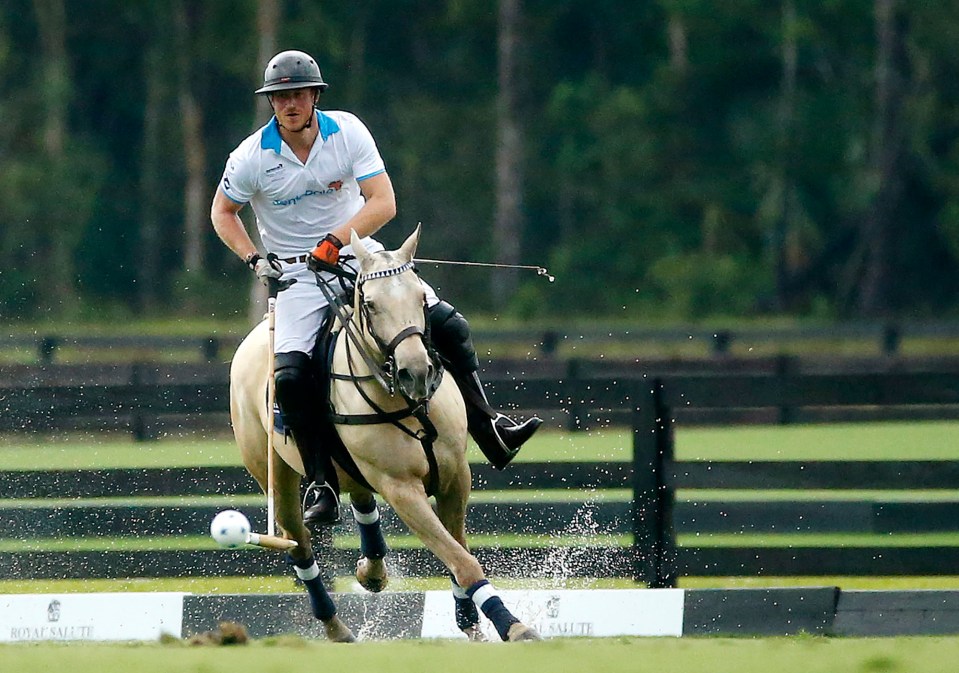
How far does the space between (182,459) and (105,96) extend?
30.5 m

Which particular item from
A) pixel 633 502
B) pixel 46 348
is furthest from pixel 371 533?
pixel 46 348

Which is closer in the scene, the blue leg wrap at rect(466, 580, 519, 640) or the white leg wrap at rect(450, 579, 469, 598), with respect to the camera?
the blue leg wrap at rect(466, 580, 519, 640)

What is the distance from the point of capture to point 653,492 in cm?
909

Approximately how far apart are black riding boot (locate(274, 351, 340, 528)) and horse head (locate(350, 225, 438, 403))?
0.60 meters

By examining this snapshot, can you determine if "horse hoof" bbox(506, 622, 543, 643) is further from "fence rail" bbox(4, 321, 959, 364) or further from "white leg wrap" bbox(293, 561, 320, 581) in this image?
"fence rail" bbox(4, 321, 959, 364)

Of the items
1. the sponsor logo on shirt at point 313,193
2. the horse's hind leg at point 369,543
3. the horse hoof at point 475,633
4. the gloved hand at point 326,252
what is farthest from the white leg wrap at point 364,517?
the sponsor logo on shirt at point 313,193

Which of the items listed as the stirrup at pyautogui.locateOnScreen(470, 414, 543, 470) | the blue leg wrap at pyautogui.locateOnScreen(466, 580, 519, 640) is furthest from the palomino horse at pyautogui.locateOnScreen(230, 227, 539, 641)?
the stirrup at pyautogui.locateOnScreen(470, 414, 543, 470)

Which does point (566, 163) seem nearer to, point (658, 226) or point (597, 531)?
point (658, 226)

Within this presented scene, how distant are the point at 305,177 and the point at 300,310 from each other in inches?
24.6

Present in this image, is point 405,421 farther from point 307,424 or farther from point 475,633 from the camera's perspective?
point 475,633

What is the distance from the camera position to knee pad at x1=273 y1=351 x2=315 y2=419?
7.84 meters

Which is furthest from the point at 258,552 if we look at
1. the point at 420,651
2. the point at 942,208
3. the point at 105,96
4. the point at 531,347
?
the point at 105,96

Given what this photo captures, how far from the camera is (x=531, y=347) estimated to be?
24062mm

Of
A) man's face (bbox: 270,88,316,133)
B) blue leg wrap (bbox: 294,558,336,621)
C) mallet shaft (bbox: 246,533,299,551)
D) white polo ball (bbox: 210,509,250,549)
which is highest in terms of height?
man's face (bbox: 270,88,316,133)
